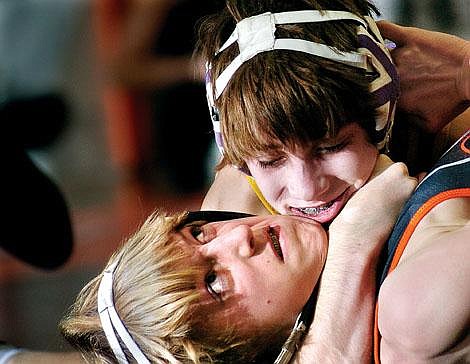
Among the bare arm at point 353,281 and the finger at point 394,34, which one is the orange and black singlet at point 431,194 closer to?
the bare arm at point 353,281

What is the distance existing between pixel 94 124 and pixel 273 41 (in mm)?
1046

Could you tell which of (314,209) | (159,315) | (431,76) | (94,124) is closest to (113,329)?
(159,315)

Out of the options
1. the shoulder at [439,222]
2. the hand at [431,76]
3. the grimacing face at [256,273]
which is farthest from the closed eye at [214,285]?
the hand at [431,76]

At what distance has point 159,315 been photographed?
0.89 m

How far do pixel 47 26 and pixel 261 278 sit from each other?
1225mm

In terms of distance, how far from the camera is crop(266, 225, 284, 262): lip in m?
0.93

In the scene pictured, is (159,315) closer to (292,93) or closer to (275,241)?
(275,241)

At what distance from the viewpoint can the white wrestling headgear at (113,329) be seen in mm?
916

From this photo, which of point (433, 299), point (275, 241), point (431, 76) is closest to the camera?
point (433, 299)

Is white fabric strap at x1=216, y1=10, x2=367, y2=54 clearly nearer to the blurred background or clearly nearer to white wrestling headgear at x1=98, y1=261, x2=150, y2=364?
white wrestling headgear at x1=98, y1=261, x2=150, y2=364

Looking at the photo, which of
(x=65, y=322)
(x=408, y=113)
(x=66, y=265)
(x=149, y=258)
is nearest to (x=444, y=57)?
(x=408, y=113)

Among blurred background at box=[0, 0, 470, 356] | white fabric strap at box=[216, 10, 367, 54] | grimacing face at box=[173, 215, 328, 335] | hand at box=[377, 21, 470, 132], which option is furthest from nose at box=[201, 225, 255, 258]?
blurred background at box=[0, 0, 470, 356]

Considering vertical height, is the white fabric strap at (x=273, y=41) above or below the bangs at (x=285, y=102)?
above

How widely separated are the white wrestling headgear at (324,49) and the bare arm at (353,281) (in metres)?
0.10
